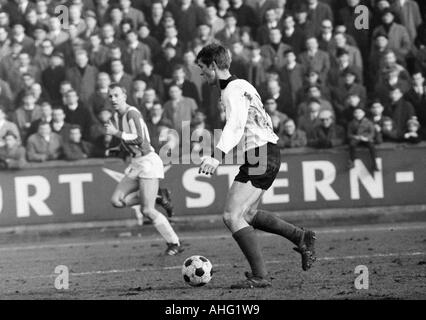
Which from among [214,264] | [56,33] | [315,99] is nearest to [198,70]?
[315,99]

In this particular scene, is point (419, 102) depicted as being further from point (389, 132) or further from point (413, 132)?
point (389, 132)

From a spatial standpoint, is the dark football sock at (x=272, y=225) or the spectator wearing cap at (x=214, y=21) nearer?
the dark football sock at (x=272, y=225)

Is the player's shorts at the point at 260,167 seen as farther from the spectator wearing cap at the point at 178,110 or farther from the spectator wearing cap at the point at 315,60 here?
the spectator wearing cap at the point at 315,60

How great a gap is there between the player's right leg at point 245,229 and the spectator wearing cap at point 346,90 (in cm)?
719

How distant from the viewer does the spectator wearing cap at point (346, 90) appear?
50.7ft

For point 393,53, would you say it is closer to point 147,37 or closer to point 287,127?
point 287,127

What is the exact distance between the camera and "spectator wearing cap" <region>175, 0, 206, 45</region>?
54.0 ft

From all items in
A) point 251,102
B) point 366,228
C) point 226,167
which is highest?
point 251,102

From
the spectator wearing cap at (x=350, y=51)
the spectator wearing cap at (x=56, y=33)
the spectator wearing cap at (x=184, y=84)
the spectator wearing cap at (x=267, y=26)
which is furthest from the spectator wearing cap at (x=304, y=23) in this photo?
the spectator wearing cap at (x=56, y=33)

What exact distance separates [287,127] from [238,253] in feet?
12.7

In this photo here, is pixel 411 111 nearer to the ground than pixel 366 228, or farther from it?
farther from it

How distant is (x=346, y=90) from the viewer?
51.0ft
